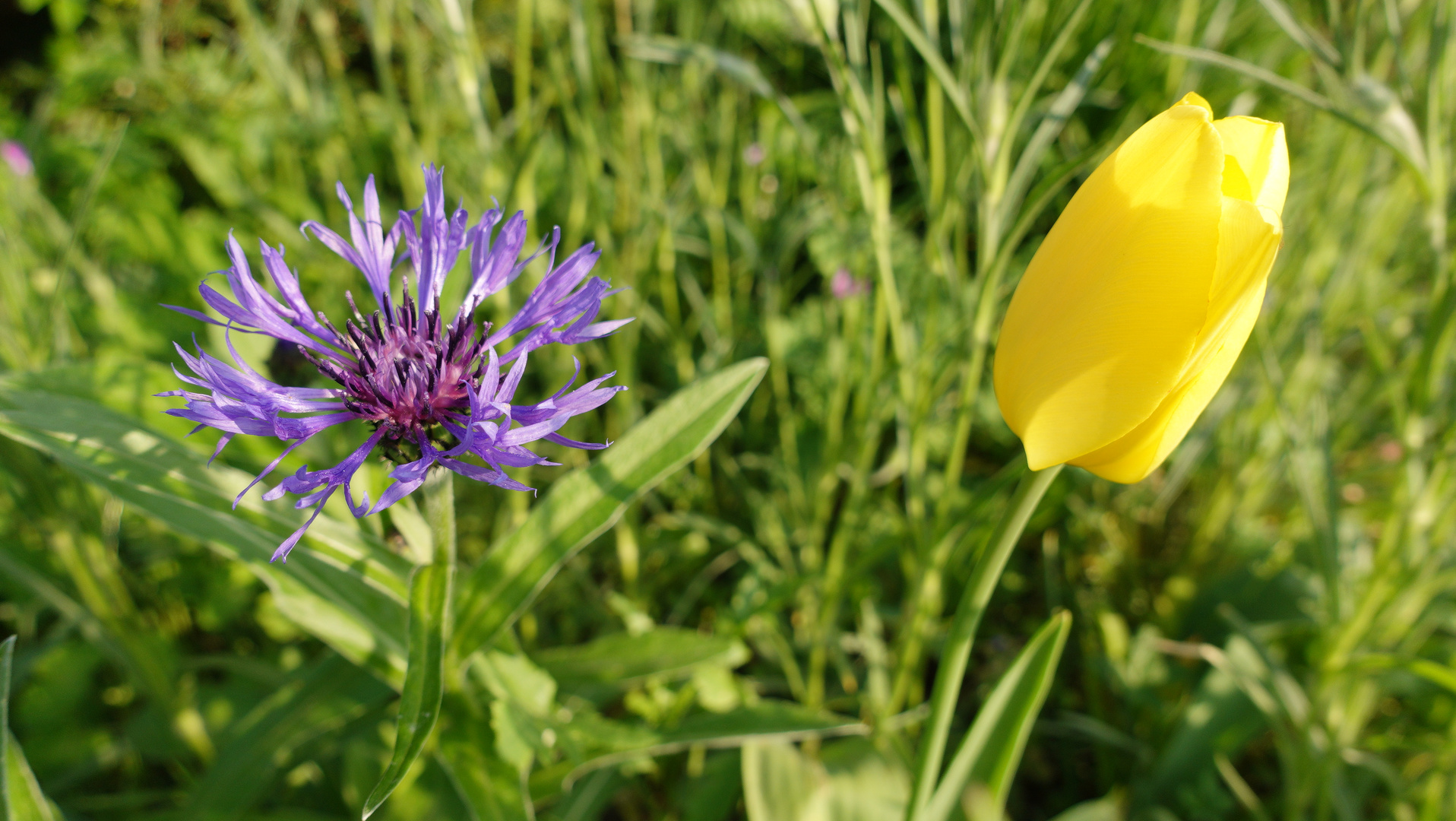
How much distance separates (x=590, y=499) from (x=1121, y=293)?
48 cm

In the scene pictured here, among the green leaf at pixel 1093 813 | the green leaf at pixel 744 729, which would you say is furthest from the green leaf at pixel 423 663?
the green leaf at pixel 1093 813

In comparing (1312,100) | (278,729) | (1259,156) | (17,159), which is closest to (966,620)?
(1259,156)

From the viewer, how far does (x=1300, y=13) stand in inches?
65.9

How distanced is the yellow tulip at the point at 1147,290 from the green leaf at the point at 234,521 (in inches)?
21.6

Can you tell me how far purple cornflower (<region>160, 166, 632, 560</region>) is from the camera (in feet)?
1.65

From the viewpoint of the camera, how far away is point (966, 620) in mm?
553

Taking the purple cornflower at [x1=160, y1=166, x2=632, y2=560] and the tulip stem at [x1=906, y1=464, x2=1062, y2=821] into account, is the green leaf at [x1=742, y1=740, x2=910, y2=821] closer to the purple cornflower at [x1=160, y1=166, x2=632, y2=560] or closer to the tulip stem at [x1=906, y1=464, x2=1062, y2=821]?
the tulip stem at [x1=906, y1=464, x2=1062, y2=821]

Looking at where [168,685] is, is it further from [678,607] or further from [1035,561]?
[1035,561]

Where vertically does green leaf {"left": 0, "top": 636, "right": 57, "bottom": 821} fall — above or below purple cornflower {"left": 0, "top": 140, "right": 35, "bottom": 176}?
below

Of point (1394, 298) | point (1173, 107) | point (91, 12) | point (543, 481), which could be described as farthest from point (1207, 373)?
point (91, 12)

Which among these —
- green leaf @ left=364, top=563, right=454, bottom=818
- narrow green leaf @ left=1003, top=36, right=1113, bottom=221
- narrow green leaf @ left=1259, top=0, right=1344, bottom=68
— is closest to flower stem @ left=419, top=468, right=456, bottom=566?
green leaf @ left=364, top=563, right=454, bottom=818

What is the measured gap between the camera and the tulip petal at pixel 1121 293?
1.35 ft

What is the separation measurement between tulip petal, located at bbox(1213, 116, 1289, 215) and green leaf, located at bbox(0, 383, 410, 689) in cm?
69

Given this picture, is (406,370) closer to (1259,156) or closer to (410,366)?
(410,366)
